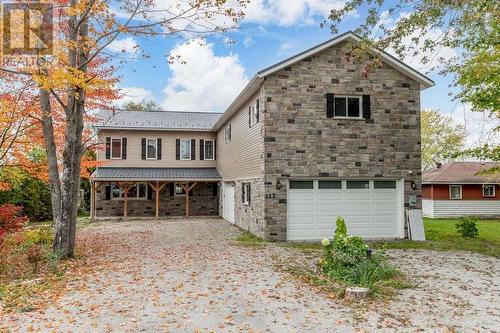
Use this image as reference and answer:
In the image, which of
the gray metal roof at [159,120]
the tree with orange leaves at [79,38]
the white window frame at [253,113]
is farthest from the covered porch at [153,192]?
the tree with orange leaves at [79,38]

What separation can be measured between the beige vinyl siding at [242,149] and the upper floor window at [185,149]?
2.39 m

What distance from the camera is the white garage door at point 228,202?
65.2 ft

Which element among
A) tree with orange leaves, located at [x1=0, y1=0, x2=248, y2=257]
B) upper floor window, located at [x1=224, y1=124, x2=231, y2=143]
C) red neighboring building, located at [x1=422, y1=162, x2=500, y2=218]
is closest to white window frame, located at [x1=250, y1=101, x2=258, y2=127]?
tree with orange leaves, located at [x1=0, y1=0, x2=248, y2=257]

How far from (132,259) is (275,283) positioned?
442cm

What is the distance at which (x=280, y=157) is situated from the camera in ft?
Result: 43.0

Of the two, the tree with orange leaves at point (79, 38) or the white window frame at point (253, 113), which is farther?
the white window frame at point (253, 113)

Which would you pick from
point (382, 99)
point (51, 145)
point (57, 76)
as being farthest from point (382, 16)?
point (51, 145)

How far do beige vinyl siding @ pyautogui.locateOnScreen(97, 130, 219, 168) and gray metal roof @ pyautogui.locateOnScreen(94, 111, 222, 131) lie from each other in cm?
44

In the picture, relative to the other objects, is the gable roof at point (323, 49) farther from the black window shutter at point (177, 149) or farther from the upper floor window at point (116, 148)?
the upper floor window at point (116, 148)

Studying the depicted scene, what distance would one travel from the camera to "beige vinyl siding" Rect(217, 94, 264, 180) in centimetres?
1381

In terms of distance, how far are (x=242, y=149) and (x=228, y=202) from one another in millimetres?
5017

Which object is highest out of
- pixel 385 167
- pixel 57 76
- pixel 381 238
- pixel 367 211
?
pixel 57 76

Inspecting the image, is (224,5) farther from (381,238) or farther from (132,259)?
(381,238)

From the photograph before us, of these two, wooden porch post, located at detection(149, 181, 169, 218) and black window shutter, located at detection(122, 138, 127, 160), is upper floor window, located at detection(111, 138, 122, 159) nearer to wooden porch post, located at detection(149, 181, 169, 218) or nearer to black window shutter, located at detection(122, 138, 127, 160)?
black window shutter, located at detection(122, 138, 127, 160)
